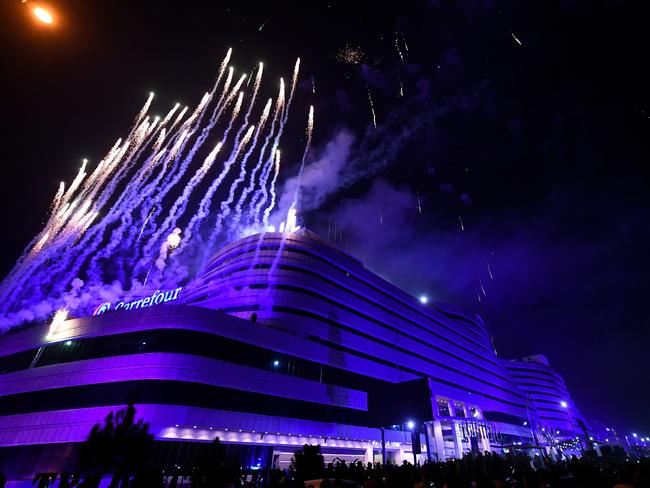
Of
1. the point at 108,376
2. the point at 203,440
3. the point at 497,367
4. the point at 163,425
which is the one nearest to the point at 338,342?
the point at 203,440

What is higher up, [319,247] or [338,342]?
[319,247]

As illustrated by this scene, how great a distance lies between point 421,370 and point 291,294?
3034 centimetres

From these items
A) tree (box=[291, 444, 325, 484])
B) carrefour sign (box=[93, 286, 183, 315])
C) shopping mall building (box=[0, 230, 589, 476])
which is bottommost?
tree (box=[291, 444, 325, 484])

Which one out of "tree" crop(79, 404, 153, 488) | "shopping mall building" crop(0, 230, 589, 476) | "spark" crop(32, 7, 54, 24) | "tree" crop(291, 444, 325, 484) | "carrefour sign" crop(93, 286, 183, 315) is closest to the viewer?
"spark" crop(32, 7, 54, 24)

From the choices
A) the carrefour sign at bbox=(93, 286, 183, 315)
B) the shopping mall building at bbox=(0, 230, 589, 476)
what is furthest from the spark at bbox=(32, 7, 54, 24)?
the carrefour sign at bbox=(93, 286, 183, 315)

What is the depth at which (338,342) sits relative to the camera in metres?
42.1

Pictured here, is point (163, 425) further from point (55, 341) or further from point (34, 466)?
point (55, 341)

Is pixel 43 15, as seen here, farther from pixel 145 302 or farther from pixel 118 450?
pixel 145 302

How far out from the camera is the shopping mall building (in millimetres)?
25500

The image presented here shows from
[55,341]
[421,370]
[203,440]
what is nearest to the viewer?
[203,440]

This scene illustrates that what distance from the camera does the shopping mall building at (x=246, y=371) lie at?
25500 millimetres

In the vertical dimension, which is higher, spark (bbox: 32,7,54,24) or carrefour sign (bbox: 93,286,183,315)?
carrefour sign (bbox: 93,286,183,315)

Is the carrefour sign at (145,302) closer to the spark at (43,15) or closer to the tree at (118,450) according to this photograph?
the tree at (118,450)

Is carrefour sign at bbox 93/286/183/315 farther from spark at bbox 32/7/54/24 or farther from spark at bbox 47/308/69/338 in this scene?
spark at bbox 32/7/54/24
